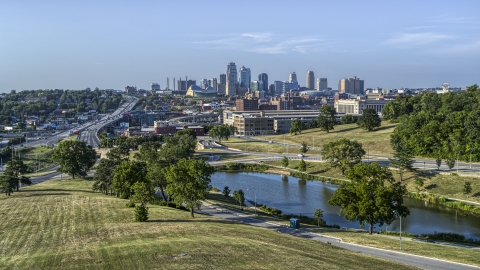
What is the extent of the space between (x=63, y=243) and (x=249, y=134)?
8536cm

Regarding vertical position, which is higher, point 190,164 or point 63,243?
point 190,164

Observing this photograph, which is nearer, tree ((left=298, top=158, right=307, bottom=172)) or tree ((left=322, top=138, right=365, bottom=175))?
tree ((left=322, top=138, right=365, bottom=175))

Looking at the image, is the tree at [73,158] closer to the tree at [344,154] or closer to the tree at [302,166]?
the tree at [302,166]

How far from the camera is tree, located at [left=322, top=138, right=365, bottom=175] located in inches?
1977

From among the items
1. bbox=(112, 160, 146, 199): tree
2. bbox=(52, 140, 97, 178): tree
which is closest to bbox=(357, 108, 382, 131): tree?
bbox=(52, 140, 97, 178): tree

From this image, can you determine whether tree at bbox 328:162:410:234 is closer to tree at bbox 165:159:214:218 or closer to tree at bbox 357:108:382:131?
tree at bbox 165:159:214:218

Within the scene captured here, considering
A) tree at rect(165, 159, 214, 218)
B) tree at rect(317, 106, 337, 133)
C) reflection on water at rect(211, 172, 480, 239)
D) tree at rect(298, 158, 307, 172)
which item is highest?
tree at rect(317, 106, 337, 133)

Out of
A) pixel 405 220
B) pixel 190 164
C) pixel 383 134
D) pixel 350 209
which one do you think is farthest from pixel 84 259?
pixel 383 134

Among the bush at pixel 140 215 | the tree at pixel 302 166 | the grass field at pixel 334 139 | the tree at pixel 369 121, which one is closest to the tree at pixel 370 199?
the bush at pixel 140 215

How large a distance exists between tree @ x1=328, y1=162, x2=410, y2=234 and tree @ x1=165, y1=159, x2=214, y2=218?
8314mm

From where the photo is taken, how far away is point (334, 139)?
72.1m

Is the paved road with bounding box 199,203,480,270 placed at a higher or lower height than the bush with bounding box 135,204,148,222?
lower

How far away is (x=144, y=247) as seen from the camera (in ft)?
60.6

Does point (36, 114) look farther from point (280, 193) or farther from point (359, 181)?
point (359, 181)
